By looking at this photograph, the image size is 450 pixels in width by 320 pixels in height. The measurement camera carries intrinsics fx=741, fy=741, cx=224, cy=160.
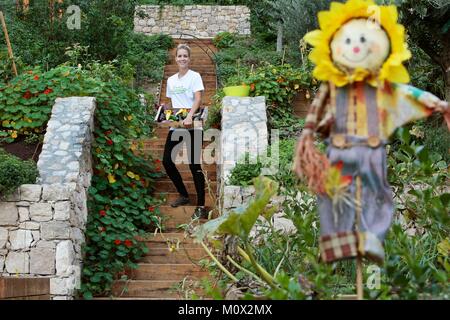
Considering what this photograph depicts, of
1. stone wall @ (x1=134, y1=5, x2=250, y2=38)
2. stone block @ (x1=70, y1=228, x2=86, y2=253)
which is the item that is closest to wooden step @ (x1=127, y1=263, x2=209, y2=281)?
stone block @ (x1=70, y1=228, x2=86, y2=253)

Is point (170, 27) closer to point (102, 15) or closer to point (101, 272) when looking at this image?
point (102, 15)

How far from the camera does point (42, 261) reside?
6.29m

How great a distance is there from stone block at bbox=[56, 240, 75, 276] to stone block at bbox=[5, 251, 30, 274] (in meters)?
0.27

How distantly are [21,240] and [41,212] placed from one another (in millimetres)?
294

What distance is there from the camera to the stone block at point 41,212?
634 centimetres

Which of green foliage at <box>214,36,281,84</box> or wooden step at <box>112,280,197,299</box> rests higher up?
green foliage at <box>214,36,281,84</box>

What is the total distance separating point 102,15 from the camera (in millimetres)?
12477

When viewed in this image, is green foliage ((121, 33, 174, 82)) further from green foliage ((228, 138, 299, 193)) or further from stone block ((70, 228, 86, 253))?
stone block ((70, 228, 86, 253))

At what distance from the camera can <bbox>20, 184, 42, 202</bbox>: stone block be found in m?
6.37

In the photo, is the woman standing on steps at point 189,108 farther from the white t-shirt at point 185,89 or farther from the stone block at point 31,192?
the stone block at point 31,192

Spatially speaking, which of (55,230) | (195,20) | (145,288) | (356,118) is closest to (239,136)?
(145,288)

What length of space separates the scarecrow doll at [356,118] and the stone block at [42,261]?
140 inches

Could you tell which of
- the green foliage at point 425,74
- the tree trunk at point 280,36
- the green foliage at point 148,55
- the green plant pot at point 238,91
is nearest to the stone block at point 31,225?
the green plant pot at point 238,91
